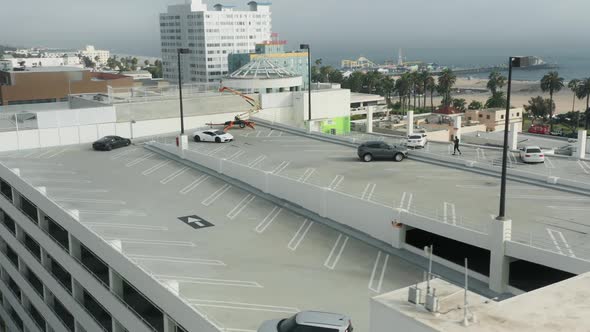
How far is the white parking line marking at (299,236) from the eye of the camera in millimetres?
25375

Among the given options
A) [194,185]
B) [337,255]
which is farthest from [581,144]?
[194,185]

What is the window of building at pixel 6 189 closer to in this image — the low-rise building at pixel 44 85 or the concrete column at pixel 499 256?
the concrete column at pixel 499 256

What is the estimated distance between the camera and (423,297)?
41.6 ft

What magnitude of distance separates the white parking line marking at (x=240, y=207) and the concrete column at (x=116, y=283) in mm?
7043

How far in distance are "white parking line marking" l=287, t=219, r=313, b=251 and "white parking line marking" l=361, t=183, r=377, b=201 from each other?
10.8 ft

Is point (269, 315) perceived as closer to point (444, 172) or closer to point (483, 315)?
point (483, 315)

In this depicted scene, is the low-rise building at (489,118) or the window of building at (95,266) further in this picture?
the low-rise building at (489,118)

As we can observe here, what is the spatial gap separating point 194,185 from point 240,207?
5.75m

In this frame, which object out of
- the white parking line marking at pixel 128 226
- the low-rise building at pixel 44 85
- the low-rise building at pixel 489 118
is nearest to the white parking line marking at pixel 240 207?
the white parking line marking at pixel 128 226

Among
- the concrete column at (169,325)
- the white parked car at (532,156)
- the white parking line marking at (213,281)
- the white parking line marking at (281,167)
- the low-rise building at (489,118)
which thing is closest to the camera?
the concrete column at (169,325)

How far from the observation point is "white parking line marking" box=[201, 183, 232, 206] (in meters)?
32.0

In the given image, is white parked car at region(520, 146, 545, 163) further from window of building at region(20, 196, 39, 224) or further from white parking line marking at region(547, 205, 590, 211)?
window of building at region(20, 196, 39, 224)

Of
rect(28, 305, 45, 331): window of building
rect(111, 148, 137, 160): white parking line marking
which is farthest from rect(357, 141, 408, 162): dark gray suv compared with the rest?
rect(28, 305, 45, 331): window of building

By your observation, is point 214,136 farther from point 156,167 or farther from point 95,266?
point 95,266
